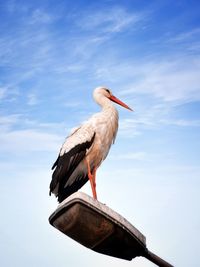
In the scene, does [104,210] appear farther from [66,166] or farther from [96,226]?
[66,166]

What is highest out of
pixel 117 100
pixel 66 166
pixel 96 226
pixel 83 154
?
pixel 117 100

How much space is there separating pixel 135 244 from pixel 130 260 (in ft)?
0.49

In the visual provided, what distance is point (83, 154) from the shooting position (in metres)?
6.96

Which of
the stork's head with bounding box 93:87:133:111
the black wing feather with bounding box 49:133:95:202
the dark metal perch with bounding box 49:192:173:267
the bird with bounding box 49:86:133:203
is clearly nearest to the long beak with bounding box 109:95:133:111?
the stork's head with bounding box 93:87:133:111

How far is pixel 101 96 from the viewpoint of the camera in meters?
7.94

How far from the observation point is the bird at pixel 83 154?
6.89m

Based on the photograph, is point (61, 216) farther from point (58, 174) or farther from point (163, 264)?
point (58, 174)

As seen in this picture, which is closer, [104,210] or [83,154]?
[104,210]

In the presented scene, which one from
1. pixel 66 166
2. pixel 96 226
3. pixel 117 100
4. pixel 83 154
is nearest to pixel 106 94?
pixel 117 100

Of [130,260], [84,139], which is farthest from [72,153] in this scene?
[130,260]

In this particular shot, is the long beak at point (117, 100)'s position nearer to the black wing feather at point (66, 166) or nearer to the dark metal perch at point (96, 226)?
the black wing feather at point (66, 166)

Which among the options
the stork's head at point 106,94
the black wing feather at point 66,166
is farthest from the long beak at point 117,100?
the black wing feather at point 66,166

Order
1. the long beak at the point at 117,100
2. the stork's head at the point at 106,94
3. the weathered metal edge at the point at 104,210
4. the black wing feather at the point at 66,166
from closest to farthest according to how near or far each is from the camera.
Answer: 1. the weathered metal edge at the point at 104,210
2. the black wing feather at the point at 66,166
3. the stork's head at the point at 106,94
4. the long beak at the point at 117,100

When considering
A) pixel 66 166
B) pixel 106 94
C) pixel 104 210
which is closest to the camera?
pixel 104 210
